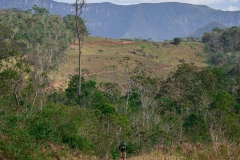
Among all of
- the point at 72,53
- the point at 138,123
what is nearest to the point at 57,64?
the point at 72,53

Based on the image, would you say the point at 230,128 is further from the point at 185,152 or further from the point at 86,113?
the point at 185,152

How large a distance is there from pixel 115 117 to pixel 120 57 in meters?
41.0

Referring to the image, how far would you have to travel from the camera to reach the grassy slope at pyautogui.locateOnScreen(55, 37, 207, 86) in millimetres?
43562

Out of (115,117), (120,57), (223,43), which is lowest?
(120,57)

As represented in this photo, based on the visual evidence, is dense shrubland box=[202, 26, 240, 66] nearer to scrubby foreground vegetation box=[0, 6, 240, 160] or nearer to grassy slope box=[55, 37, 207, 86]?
grassy slope box=[55, 37, 207, 86]

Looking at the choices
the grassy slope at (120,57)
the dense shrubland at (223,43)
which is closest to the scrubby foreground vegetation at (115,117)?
the grassy slope at (120,57)

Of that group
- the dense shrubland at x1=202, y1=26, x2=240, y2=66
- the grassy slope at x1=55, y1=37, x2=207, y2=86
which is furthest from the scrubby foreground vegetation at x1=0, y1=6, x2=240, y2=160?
the dense shrubland at x1=202, y1=26, x2=240, y2=66

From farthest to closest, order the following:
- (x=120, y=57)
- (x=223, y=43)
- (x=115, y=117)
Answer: (x=223, y=43) < (x=120, y=57) < (x=115, y=117)

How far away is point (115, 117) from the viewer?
11.8 meters

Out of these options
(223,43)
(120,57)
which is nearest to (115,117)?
(120,57)

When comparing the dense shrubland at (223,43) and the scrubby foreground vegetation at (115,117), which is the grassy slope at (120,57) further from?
the scrubby foreground vegetation at (115,117)

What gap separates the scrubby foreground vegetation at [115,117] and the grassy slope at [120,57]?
17.1 meters

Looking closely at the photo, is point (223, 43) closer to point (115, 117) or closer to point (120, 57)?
point (120, 57)

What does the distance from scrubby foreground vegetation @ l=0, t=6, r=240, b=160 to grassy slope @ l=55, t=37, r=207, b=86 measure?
1706 centimetres
